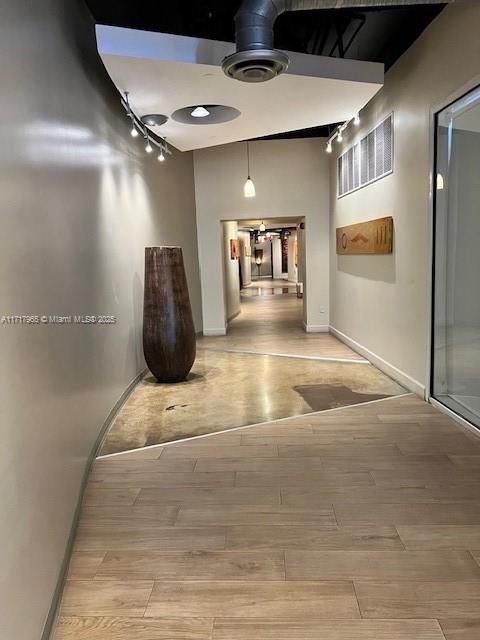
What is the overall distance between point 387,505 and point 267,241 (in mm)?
24172

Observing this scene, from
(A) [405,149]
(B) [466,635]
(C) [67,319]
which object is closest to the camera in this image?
(B) [466,635]

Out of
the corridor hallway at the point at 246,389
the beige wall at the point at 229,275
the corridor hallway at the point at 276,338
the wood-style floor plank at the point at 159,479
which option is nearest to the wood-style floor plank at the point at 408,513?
the wood-style floor plank at the point at 159,479

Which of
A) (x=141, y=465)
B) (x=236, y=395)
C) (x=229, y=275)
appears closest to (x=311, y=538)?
(x=141, y=465)

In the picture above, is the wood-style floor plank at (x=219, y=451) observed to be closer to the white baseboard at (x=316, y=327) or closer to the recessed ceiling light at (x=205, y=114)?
the recessed ceiling light at (x=205, y=114)

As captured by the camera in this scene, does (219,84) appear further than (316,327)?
No

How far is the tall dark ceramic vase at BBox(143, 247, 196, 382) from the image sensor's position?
4746mm

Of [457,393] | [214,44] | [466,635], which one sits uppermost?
[214,44]

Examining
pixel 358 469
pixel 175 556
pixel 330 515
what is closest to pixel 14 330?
pixel 175 556

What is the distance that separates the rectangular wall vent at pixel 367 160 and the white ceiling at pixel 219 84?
445 mm

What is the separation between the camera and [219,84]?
3693 millimetres

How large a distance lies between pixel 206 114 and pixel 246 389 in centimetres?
301

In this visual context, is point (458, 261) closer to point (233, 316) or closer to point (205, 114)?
point (205, 114)

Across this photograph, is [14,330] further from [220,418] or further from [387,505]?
[220,418]

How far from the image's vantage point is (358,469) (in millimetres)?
2807
